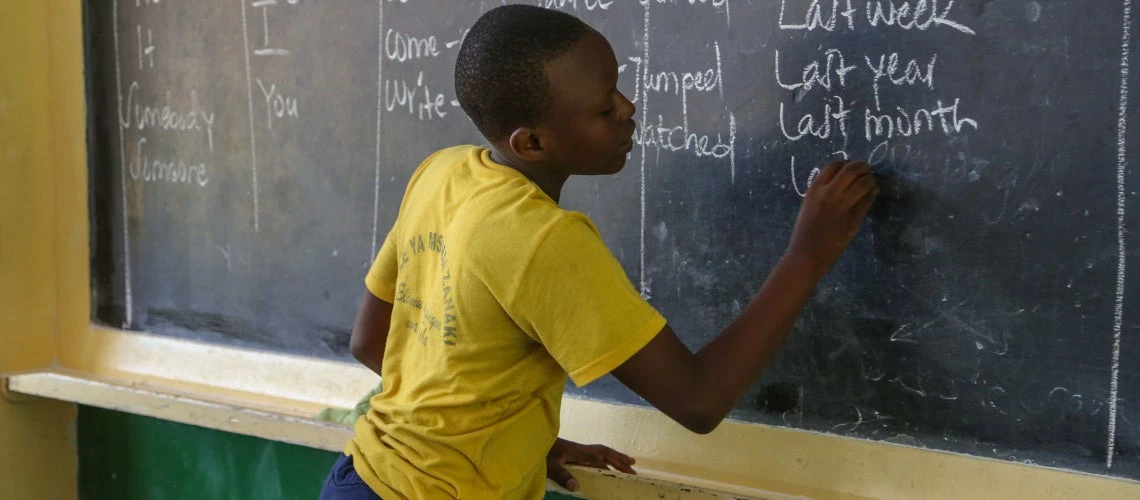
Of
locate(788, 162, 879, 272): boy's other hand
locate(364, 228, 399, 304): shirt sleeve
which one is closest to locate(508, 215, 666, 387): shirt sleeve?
locate(788, 162, 879, 272): boy's other hand

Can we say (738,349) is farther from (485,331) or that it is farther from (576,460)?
(576,460)

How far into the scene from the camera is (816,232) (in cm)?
147

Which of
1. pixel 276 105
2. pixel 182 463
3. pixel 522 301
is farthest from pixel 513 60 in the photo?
pixel 182 463

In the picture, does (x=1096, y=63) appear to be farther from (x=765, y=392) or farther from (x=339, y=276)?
(x=339, y=276)

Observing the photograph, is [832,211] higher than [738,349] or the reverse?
higher

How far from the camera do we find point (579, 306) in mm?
1248

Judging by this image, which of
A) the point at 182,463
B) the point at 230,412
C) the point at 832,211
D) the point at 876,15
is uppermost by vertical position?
the point at 876,15

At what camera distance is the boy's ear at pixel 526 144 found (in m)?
1.35

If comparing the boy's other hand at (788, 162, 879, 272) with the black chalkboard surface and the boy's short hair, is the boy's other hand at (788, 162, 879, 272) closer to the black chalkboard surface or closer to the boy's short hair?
the black chalkboard surface

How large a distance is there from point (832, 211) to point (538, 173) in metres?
0.44

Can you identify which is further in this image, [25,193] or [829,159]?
[25,193]

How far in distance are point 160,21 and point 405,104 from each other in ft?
2.53

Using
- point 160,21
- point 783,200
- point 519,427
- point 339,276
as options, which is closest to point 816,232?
point 783,200

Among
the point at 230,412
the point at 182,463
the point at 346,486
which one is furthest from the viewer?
the point at 182,463
